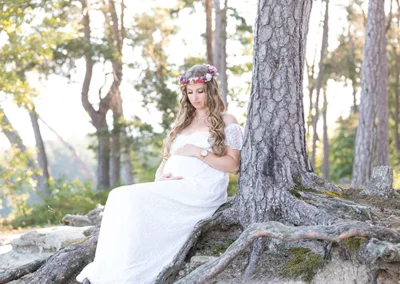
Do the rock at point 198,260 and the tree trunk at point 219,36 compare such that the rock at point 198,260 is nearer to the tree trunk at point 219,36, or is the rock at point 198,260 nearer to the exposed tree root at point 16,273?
the exposed tree root at point 16,273

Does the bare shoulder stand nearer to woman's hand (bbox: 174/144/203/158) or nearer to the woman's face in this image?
the woman's face

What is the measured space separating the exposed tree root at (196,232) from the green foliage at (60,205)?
1033 centimetres

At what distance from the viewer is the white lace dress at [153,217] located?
15.8ft

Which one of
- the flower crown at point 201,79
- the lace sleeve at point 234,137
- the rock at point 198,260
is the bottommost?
the rock at point 198,260

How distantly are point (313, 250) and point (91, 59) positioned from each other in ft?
52.6

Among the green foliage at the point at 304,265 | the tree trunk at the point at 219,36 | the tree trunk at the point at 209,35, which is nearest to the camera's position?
the green foliage at the point at 304,265

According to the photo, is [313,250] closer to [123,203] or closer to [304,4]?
[123,203]

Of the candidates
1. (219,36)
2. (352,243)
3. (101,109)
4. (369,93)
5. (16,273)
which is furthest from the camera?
(101,109)

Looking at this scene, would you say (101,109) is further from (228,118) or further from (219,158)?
(219,158)

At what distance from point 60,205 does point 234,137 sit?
467 inches

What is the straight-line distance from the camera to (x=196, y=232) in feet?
17.3

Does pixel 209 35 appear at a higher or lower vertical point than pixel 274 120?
higher

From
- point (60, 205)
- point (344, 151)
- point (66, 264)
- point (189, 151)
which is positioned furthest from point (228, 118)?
point (344, 151)

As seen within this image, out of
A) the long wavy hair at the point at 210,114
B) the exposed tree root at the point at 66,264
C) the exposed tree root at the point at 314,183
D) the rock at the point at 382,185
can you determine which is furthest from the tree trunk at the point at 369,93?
the exposed tree root at the point at 66,264
